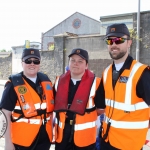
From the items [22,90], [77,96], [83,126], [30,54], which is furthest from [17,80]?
[83,126]

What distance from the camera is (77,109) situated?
284 centimetres

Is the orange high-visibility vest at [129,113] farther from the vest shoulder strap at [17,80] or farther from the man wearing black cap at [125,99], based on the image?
the vest shoulder strap at [17,80]

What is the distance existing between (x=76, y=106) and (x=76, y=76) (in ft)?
1.61

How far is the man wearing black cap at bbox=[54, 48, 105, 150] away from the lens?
9.38 ft

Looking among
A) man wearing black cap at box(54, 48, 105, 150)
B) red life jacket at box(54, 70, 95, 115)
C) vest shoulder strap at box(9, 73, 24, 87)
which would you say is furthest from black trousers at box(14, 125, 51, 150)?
vest shoulder strap at box(9, 73, 24, 87)

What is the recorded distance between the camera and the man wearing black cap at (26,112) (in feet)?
8.96

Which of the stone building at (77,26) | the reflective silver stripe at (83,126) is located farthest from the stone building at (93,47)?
the stone building at (77,26)

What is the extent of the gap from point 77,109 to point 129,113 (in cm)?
74

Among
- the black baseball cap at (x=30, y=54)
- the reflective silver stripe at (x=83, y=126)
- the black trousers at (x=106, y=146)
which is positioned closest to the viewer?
the black trousers at (x=106, y=146)

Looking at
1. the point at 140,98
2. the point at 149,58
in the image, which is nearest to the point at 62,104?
the point at 140,98

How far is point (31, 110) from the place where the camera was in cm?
273

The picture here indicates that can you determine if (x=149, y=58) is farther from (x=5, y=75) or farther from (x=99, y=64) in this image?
(x=5, y=75)

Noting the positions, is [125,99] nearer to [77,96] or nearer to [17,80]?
[77,96]

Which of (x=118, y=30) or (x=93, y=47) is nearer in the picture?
(x=118, y=30)
